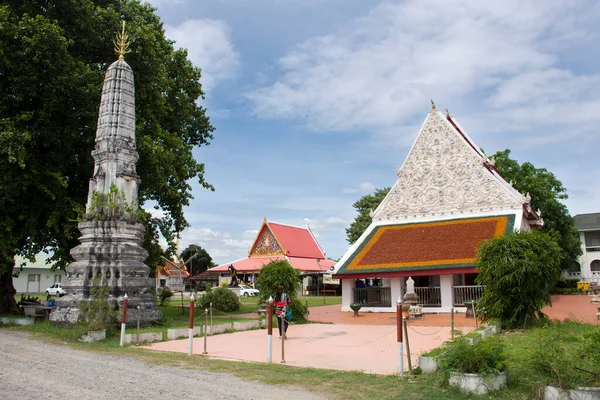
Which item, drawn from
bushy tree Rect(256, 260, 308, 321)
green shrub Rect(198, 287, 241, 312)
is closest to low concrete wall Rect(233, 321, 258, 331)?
bushy tree Rect(256, 260, 308, 321)

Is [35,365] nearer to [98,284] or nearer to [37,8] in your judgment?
[98,284]

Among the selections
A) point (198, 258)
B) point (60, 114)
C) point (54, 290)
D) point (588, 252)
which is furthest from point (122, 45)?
point (198, 258)

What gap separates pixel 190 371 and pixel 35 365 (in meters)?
2.64

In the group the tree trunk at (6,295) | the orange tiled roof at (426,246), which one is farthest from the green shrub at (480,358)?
the tree trunk at (6,295)

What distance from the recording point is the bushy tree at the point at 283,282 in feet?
50.9

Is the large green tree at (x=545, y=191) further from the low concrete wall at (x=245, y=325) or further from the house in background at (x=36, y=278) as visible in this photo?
the house in background at (x=36, y=278)

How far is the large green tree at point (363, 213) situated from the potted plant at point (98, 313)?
27502mm

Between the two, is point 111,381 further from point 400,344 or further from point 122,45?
point 122,45

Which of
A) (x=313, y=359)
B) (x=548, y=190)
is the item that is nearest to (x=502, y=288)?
(x=313, y=359)

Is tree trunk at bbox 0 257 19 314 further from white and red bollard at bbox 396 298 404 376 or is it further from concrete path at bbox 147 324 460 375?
white and red bollard at bbox 396 298 404 376

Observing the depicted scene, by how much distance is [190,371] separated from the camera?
7312 mm

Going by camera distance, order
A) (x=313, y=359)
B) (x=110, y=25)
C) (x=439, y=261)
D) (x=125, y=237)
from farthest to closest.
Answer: (x=439, y=261) < (x=110, y=25) < (x=125, y=237) < (x=313, y=359)

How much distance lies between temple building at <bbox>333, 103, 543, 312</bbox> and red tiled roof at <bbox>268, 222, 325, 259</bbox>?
51.7 feet

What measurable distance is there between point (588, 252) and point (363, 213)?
20984 mm
